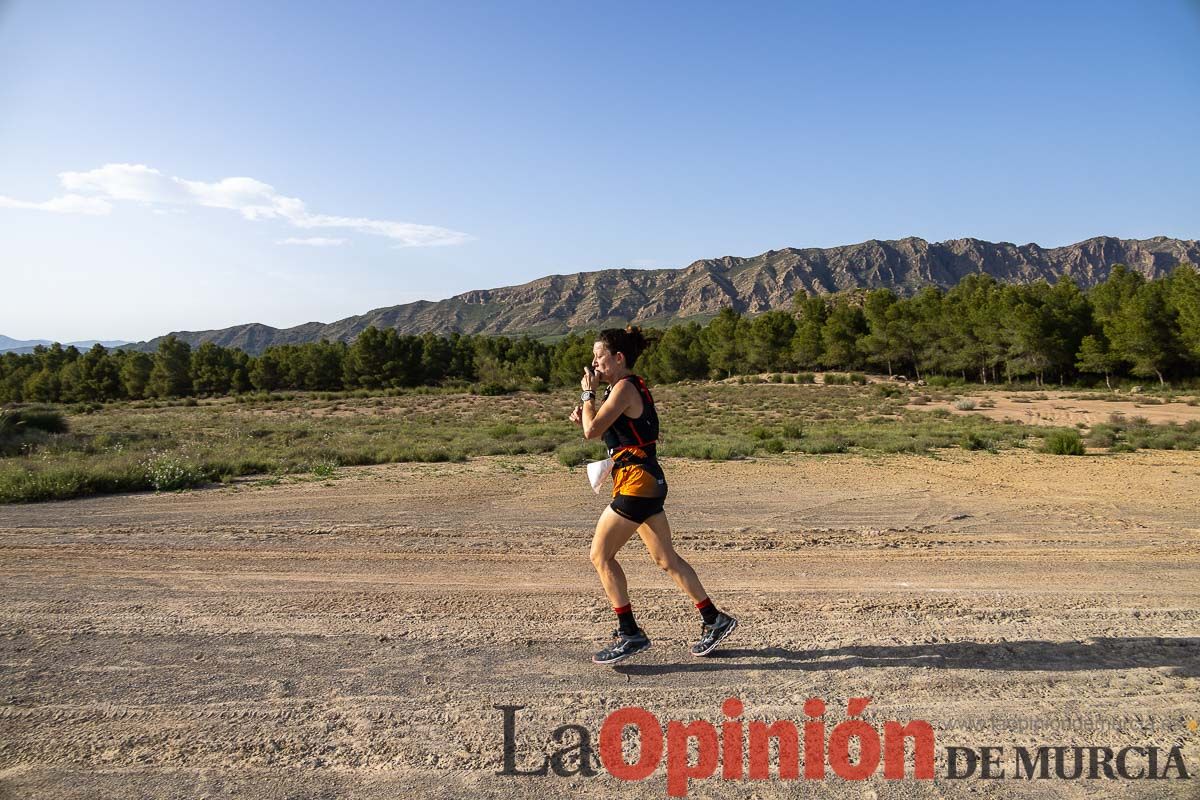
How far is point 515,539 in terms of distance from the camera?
317 inches

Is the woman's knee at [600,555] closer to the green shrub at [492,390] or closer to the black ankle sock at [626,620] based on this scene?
the black ankle sock at [626,620]

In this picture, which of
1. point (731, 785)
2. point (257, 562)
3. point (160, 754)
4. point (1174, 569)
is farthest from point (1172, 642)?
point (257, 562)

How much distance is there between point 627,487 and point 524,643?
1438 mm

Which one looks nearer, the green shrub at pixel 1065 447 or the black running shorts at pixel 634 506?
the black running shorts at pixel 634 506

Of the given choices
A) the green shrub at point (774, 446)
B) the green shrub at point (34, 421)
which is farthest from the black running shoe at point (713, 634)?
the green shrub at point (34, 421)

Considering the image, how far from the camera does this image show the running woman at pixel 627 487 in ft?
14.2

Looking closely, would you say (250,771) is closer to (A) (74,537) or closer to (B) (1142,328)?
Result: (A) (74,537)

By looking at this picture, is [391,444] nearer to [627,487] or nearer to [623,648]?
[623,648]

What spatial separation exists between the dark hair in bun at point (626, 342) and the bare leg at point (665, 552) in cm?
109

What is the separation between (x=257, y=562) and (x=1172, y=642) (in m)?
7.98

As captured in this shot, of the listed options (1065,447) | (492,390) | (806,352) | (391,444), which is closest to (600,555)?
(391,444)

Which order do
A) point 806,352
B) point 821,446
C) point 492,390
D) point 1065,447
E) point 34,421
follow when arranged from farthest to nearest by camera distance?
1. point 806,352
2. point 492,390
3. point 34,421
4. point 821,446
5. point 1065,447

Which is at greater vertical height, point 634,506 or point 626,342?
point 626,342

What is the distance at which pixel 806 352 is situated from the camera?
6694 centimetres
